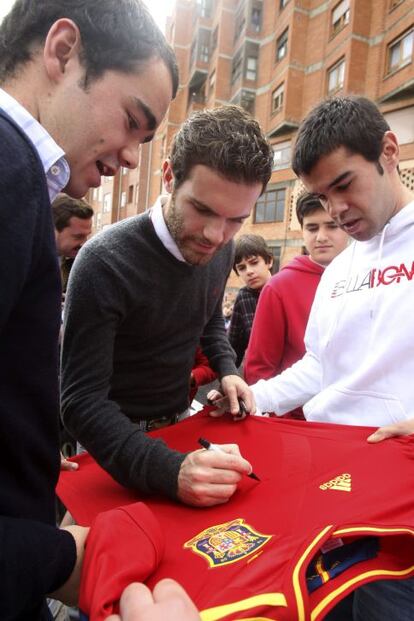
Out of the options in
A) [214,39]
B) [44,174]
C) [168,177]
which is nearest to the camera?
[44,174]

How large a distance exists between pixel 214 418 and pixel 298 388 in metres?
0.46

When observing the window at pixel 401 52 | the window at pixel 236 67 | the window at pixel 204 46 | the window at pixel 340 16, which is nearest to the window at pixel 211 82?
the window at pixel 236 67

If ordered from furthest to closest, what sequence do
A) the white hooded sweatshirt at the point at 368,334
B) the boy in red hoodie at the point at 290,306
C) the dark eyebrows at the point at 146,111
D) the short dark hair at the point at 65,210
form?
1. the short dark hair at the point at 65,210
2. the boy in red hoodie at the point at 290,306
3. the white hooded sweatshirt at the point at 368,334
4. the dark eyebrows at the point at 146,111

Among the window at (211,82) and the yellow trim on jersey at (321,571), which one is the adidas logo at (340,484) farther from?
the window at (211,82)

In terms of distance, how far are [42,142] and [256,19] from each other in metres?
25.0

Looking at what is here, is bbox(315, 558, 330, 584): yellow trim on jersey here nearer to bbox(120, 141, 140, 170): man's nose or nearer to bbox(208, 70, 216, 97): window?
bbox(120, 141, 140, 170): man's nose

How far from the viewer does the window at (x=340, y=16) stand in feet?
52.1

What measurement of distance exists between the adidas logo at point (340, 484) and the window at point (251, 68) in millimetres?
23465

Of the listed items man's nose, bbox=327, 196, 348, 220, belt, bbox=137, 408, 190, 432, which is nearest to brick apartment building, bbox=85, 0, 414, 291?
man's nose, bbox=327, 196, 348, 220

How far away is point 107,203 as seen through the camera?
33.2 m

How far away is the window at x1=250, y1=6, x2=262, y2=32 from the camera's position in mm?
20922

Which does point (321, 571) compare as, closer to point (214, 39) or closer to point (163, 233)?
point (163, 233)

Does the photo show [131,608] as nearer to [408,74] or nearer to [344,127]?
[344,127]

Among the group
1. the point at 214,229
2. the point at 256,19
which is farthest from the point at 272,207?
the point at 214,229
